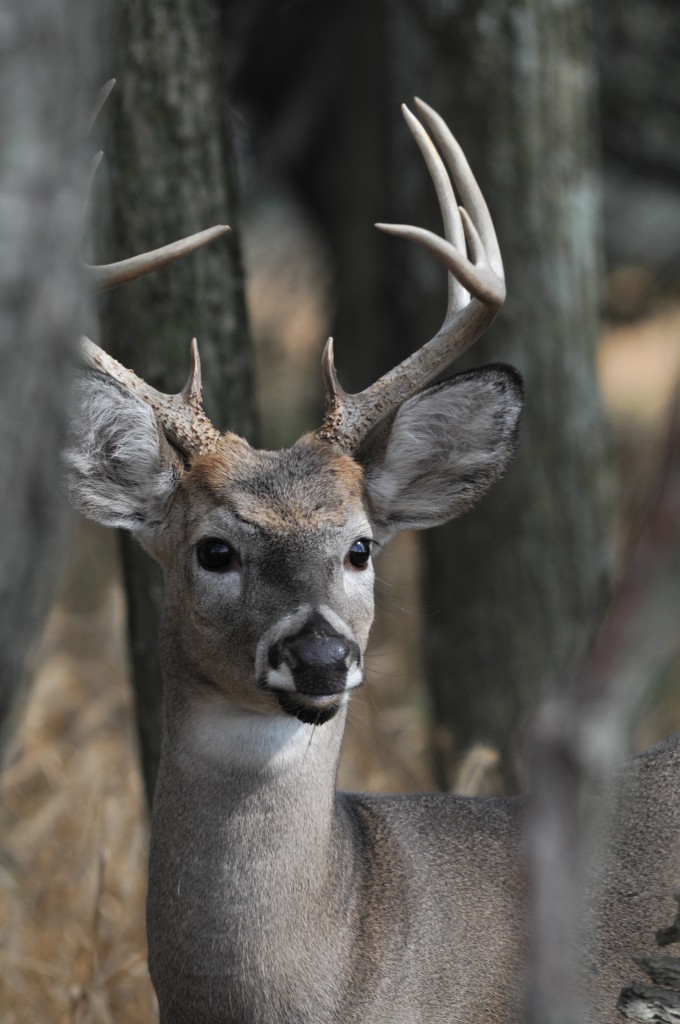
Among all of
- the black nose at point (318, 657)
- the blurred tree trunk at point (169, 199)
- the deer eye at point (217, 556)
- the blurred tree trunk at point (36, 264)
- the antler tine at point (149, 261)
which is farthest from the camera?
the blurred tree trunk at point (169, 199)

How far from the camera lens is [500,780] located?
5160 mm

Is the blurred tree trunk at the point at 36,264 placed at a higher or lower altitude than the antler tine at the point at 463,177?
lower

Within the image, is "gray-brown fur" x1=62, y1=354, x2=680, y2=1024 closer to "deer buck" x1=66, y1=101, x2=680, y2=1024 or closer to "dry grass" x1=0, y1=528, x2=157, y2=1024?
"deer buck" x1=66, y1=101, x2=680, y2=1024

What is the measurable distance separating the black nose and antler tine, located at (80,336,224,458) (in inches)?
30.5

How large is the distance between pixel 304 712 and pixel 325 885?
1.70 ft

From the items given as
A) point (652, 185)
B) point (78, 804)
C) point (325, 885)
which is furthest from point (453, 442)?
point (652, 185)

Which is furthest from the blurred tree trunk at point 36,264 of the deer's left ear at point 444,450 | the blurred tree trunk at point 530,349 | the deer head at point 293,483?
the blurred tree trunk at point 530,349

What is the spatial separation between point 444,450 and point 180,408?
28.5 inches

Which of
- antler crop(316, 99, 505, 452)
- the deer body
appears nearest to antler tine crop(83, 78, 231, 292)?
antler crop(316, 99, 505, 452)

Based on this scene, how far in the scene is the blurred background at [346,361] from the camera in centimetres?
159

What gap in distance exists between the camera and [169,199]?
13.6 ft

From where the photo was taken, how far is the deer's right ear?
10.8 ft

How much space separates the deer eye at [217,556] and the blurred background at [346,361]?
69 cm

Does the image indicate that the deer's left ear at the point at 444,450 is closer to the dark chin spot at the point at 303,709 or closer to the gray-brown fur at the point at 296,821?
the gray-brown fur at the point at 296,821
